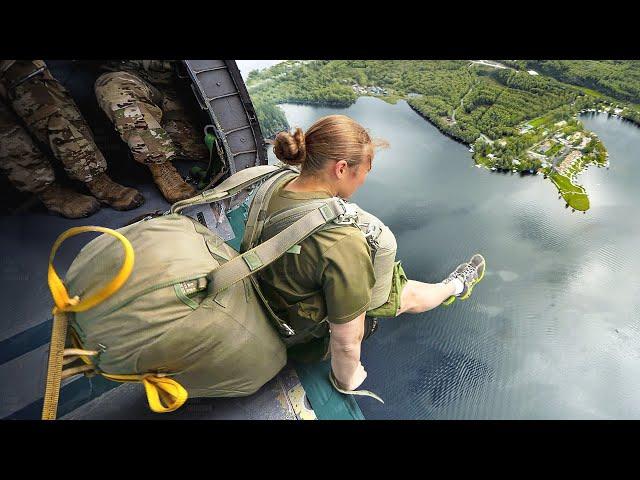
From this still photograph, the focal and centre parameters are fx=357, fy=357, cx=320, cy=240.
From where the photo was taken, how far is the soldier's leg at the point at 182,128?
2885 mm

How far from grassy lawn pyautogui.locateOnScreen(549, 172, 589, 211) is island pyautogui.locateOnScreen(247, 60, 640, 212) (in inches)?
0.8

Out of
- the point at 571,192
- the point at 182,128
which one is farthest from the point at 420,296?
the point at 571,192

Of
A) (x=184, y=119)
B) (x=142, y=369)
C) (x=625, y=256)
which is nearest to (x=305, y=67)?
(x=184, y=119)

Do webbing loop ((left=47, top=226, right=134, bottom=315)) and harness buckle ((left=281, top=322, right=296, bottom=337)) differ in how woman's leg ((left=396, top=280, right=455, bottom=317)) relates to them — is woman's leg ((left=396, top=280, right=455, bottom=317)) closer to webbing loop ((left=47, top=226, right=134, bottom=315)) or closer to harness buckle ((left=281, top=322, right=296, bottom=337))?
harness buckle ((left=281, top=322, right=296, bottom=337))

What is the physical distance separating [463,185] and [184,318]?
439 centimetres

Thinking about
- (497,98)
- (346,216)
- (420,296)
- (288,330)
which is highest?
(346,216)

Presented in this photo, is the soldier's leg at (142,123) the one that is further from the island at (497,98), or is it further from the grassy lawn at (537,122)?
the grassy lawn at (537,122)

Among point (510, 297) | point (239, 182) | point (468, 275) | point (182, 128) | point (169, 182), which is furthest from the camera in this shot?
point (510, 297)

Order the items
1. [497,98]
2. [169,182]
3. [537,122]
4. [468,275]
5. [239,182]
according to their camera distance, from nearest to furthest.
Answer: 1. [239,182]
2. [169,182]
3. [468,275]
4. [537,122]
5. [497,98]

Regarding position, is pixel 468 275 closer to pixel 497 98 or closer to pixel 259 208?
pixel 259 208

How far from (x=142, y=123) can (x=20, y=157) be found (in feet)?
2.46

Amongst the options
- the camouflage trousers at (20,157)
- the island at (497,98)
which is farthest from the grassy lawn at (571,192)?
the camouflage trousers at (20,157)

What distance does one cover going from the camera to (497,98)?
6.72 m

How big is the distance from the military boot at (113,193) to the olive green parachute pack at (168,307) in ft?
5.45
